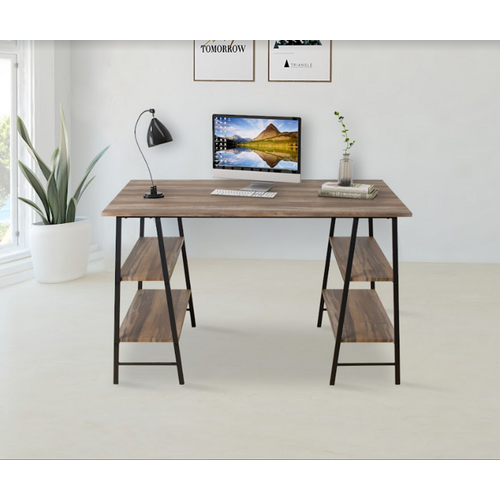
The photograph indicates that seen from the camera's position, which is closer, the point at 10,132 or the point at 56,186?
the point at 56,186

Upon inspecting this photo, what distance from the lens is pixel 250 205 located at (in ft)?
10.1

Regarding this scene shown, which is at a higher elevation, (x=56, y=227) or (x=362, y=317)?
(x=56, y=227)

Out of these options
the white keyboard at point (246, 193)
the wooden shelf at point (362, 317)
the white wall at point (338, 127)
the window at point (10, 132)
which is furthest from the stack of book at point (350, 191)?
the window at point (10, 132)

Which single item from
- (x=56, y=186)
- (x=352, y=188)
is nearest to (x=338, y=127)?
(x=352, y=188)

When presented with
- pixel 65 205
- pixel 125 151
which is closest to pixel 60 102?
pixel 125 151

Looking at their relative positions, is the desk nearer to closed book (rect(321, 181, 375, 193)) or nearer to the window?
closed book (rect(321, 181, 375, 193))

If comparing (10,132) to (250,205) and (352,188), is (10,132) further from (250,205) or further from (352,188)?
(352,188)

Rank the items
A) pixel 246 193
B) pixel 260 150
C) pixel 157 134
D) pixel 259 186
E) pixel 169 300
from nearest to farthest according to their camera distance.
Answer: pixel 169 300, pixel 246 193, pixel 259 186, pixel 260 150, pixel 157 134

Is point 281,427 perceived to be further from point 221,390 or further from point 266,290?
point 266,290

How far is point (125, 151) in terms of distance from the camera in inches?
215

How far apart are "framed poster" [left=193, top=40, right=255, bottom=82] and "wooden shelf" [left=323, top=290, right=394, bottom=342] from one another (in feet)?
7.60

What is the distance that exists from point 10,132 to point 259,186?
2.40m

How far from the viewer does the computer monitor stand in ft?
12.2

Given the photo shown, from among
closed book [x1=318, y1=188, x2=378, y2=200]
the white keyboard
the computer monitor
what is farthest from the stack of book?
the computer monitor
